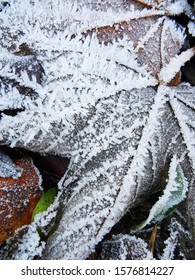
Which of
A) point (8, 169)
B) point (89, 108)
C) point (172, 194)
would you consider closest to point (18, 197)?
point (8, 169)

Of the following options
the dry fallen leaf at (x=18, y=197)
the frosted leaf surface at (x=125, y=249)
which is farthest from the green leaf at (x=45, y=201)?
the frosted leaf surface at (x=125, y=249)

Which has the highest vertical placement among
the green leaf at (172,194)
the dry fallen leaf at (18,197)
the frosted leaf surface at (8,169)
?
the green leaf at (172,194)

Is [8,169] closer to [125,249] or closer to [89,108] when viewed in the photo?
[89,108]

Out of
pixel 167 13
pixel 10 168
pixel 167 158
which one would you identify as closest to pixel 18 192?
pixel 10 168

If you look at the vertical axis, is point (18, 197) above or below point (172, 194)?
below

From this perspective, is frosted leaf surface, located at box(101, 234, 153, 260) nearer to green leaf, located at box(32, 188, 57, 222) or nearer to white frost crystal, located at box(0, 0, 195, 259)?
white frost crystal, located at box(0, 0, 195, 259)

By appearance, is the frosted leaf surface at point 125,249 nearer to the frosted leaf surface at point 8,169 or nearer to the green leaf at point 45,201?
the green leaf at point 45,201
